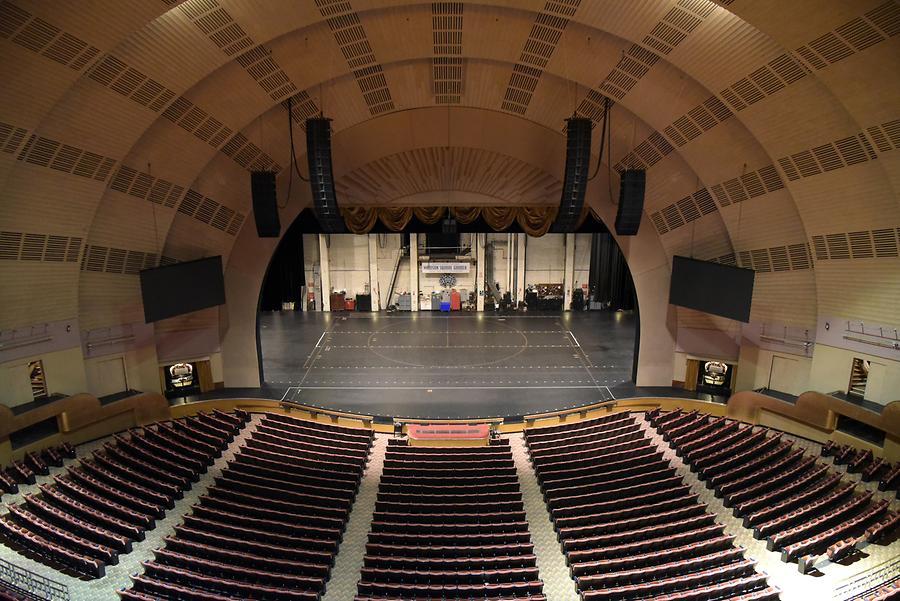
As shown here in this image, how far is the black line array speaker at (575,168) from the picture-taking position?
12906 mm

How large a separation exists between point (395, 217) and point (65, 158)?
10529mm

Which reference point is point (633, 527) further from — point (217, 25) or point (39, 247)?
point (39, 247)

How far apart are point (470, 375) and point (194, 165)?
11.0 meters

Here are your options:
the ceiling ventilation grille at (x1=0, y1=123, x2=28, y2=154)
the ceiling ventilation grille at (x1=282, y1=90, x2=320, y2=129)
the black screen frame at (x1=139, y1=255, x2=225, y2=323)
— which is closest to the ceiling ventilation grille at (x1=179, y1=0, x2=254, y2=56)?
the ceiling ventilation grille at (x1=282, y1=90, x2=320, y2=129)

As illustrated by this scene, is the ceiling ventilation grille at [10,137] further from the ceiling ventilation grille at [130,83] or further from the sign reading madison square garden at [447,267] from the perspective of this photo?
the sign reading madison square garden at [447,267]

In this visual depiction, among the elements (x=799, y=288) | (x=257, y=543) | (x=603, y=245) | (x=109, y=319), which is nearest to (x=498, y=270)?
(x=603, y=245)

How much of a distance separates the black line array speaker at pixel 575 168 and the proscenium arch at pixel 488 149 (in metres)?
4.60

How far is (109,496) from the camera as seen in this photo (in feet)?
37.7

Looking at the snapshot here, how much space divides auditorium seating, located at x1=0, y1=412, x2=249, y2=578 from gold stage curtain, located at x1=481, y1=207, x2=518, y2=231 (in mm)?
10886

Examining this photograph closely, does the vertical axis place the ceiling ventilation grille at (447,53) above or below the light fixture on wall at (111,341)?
above

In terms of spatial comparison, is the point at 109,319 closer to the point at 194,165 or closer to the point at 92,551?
the point at 194,165

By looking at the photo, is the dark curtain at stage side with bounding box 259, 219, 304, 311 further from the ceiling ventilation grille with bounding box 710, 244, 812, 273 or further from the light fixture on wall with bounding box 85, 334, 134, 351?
the ceiling ventilation grille with bounding box 710, 244, 812, 273

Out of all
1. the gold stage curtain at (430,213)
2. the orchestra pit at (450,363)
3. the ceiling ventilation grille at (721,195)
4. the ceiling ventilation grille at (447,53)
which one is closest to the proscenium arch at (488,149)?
the orchestra pit at (450,363)

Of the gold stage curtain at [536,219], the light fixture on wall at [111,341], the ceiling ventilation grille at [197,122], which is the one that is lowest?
the light fixture on wall at [111,341]
